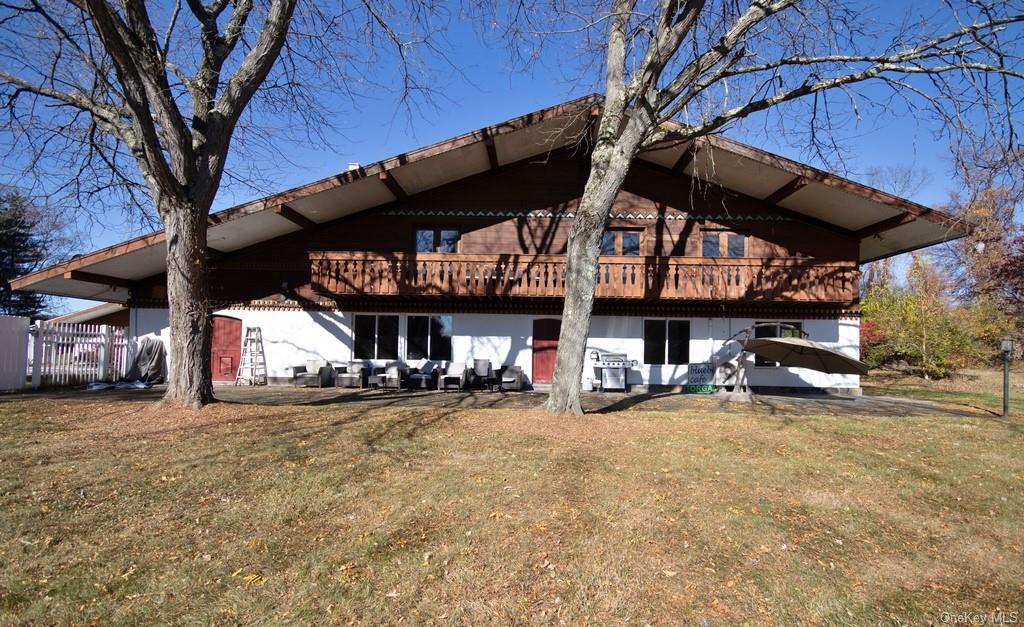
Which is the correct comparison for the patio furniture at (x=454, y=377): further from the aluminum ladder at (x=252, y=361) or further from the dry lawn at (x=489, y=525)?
the dry lawn at (x=489, y=525)

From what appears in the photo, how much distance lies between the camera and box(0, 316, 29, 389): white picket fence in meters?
13.3

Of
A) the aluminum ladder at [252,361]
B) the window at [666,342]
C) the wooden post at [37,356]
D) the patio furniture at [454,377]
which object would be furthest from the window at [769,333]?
the wooden post at [37,356]

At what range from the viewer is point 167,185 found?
844 cm

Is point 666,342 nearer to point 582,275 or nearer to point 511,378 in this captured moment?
point 511,378

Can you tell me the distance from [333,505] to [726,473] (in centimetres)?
440

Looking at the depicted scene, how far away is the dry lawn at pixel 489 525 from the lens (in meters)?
3.67

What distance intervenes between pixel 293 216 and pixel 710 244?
12505 millimetres

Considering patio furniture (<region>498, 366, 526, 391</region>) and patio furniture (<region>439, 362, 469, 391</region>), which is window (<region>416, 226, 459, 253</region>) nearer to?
patio furniture (<region>439, 362, 469, 391</region>)

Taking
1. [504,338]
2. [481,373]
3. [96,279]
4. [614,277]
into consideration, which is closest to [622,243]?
[614,277]

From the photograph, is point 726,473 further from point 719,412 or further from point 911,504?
point 719,412

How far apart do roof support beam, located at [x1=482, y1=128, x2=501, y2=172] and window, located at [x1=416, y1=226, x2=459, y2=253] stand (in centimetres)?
228

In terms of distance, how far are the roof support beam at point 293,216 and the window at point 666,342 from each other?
35.1 feet

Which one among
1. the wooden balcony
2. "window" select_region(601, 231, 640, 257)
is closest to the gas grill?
the wooden balcony

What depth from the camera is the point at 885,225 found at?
1493 centimetres
